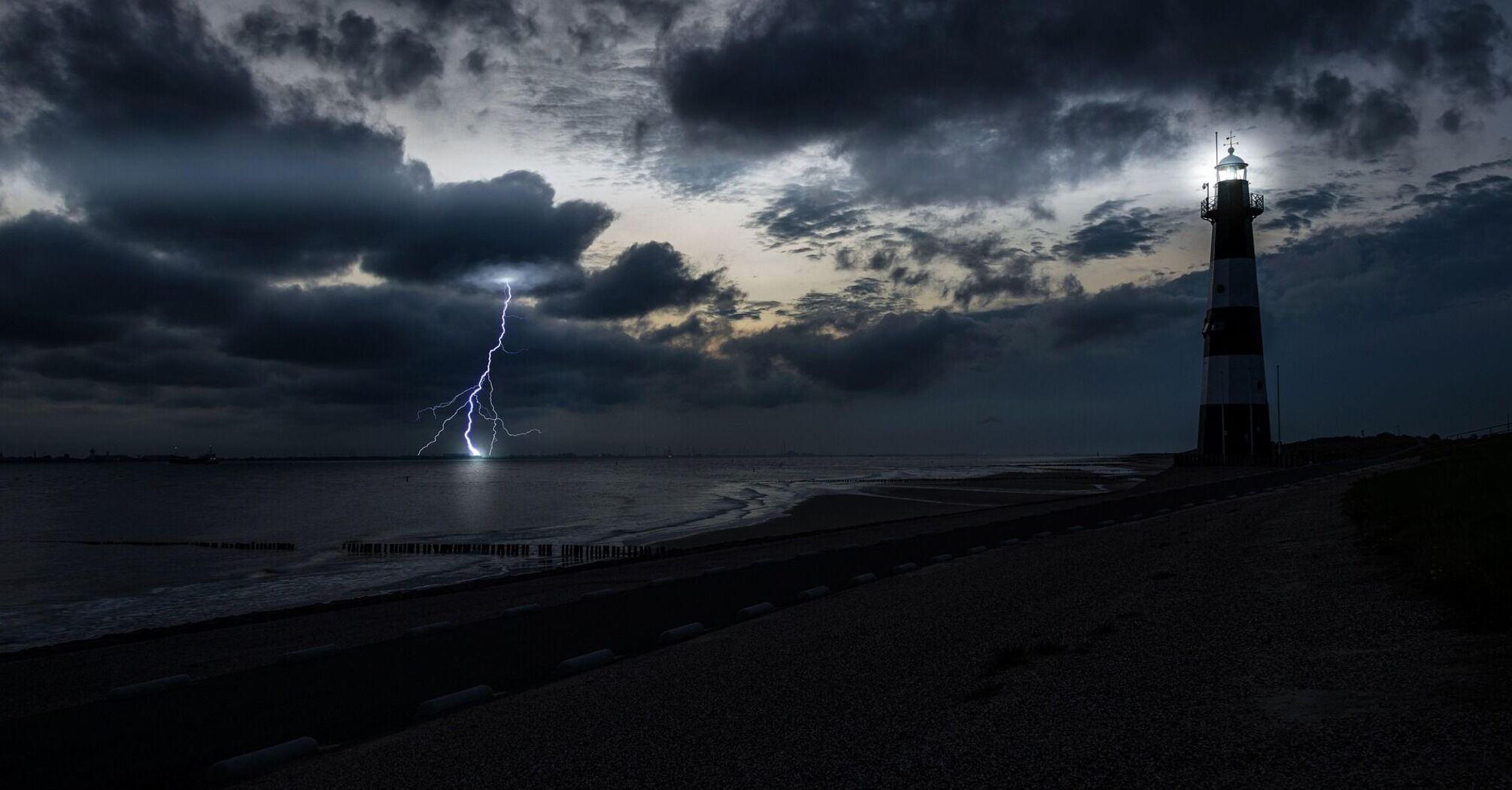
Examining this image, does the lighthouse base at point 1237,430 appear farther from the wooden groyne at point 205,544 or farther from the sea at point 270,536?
the wooden groyne at point 205,544

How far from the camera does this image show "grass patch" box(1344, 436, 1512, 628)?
7.80 metres

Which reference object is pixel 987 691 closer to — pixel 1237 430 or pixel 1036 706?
pixel 1036 706

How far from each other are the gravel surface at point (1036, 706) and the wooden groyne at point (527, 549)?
56.1 ft

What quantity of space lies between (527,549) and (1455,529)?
2567cm

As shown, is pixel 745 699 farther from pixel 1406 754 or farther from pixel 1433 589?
pixel 1433 589

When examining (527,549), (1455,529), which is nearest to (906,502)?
(527,549)

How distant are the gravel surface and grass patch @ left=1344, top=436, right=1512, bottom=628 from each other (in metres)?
0.42

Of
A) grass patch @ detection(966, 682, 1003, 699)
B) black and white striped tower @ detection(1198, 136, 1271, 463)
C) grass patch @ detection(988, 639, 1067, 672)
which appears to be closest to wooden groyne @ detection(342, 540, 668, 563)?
grass patch @ detection(988, 639, 1067, 672)

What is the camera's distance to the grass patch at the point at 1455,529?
7.80 metres

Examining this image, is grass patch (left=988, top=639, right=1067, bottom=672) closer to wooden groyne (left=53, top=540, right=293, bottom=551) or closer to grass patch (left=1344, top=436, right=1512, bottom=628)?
grass patch (left=1344, top=436, right=1512, bottom=628)

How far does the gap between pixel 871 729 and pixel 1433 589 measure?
633 cm

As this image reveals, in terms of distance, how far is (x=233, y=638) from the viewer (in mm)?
13141

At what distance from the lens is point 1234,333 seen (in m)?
48.5

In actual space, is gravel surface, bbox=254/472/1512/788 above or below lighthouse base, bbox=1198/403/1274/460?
below
